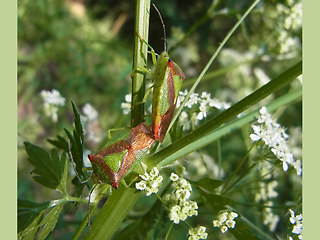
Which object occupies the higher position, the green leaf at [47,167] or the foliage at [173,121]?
the foliage at [173,121]

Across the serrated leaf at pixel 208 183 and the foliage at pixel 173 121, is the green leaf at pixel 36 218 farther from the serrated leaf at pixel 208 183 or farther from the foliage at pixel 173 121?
the serrated leaf at pixel 208 183

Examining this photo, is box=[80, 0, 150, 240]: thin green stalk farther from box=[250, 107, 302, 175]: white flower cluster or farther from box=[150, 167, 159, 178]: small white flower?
box=[250, 107, 302, 175]: white flower cluster

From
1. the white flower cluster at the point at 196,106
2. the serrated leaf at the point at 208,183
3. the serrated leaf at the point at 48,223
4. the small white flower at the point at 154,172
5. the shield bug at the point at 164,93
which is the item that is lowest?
the serrated leaf at the point at 48,223

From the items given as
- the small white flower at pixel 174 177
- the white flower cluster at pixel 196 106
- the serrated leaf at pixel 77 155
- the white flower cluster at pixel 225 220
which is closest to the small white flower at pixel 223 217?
the white flower cluster at pixel 225 220

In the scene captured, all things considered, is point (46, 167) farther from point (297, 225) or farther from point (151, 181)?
point (297, 225)

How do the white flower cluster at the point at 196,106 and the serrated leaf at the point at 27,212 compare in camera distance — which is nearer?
the serrated leaf at the point at 27,212

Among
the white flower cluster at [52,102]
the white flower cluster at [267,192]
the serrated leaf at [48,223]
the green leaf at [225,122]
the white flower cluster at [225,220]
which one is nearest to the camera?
the green leaf at [225,122]

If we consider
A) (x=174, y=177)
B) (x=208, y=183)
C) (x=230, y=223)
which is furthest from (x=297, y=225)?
(x=174, y=177)
